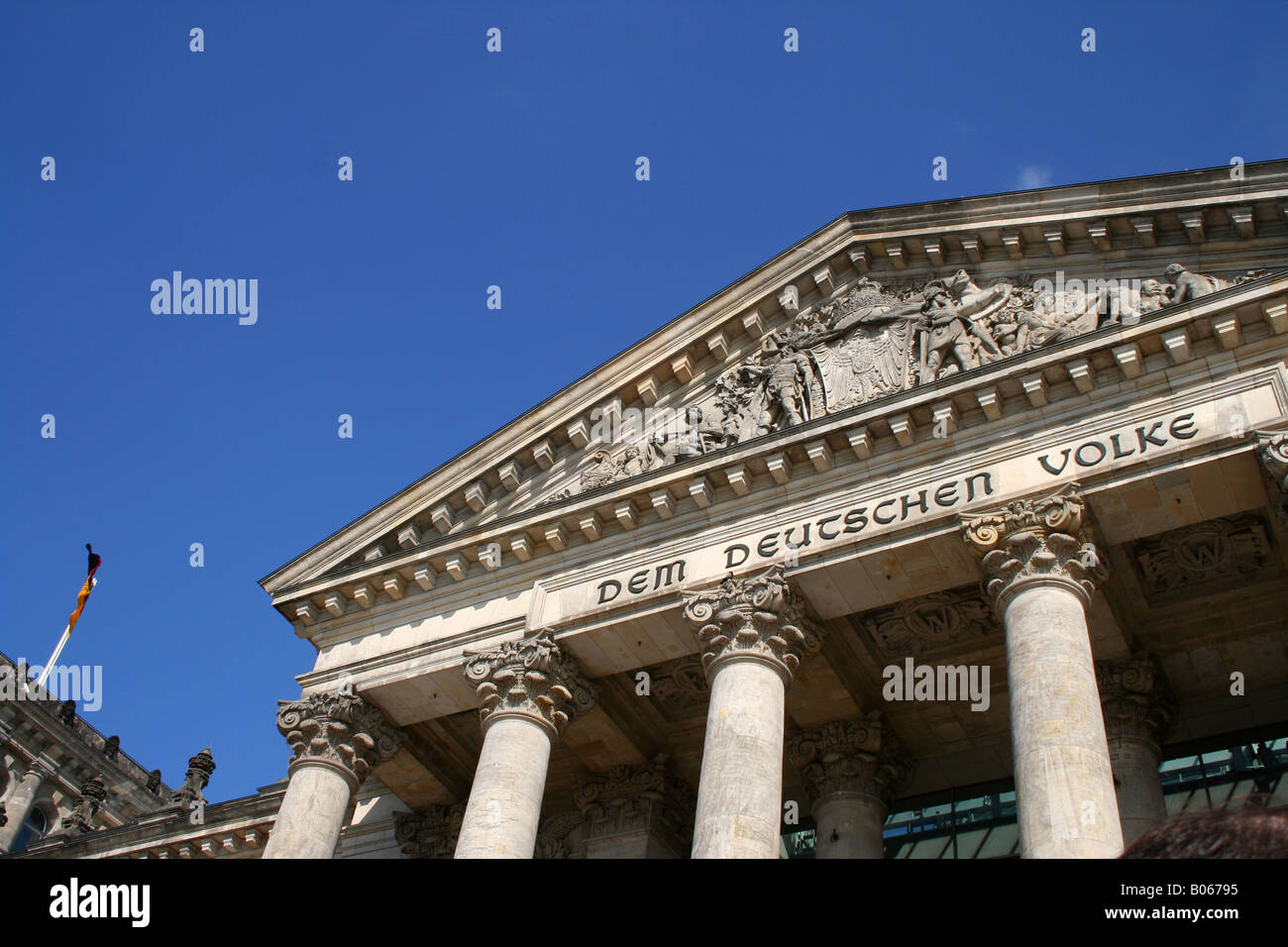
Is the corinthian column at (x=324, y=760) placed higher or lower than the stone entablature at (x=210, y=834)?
lower

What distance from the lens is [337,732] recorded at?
910 inches

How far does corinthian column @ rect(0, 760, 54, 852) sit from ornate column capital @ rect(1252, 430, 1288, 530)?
40.2 metres

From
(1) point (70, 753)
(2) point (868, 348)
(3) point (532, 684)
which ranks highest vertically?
(1) point (70, 753)

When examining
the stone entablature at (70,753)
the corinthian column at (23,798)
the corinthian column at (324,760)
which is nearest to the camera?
the corinthian column at (324,760)

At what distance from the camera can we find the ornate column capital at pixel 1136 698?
20.2m

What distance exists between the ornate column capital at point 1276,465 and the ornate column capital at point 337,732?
15.0m

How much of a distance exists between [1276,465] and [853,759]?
28.1ft

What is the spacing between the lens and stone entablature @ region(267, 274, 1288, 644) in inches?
732

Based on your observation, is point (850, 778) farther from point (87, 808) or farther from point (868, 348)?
point (87, 808)

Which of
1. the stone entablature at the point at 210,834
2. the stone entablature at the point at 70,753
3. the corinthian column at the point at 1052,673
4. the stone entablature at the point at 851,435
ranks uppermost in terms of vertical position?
the stone entablature at the point at 70,753

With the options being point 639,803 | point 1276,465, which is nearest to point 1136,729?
point 1276,465

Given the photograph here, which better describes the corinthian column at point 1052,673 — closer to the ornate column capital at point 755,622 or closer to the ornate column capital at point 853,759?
the ornate column capital at point 755,622

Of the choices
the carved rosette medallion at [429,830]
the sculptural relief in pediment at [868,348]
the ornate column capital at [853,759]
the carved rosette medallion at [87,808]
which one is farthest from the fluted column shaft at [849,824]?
the carved rosette medallion at [87,808]

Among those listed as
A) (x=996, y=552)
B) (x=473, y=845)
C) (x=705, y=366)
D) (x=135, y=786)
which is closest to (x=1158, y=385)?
(x=996, y=552)
